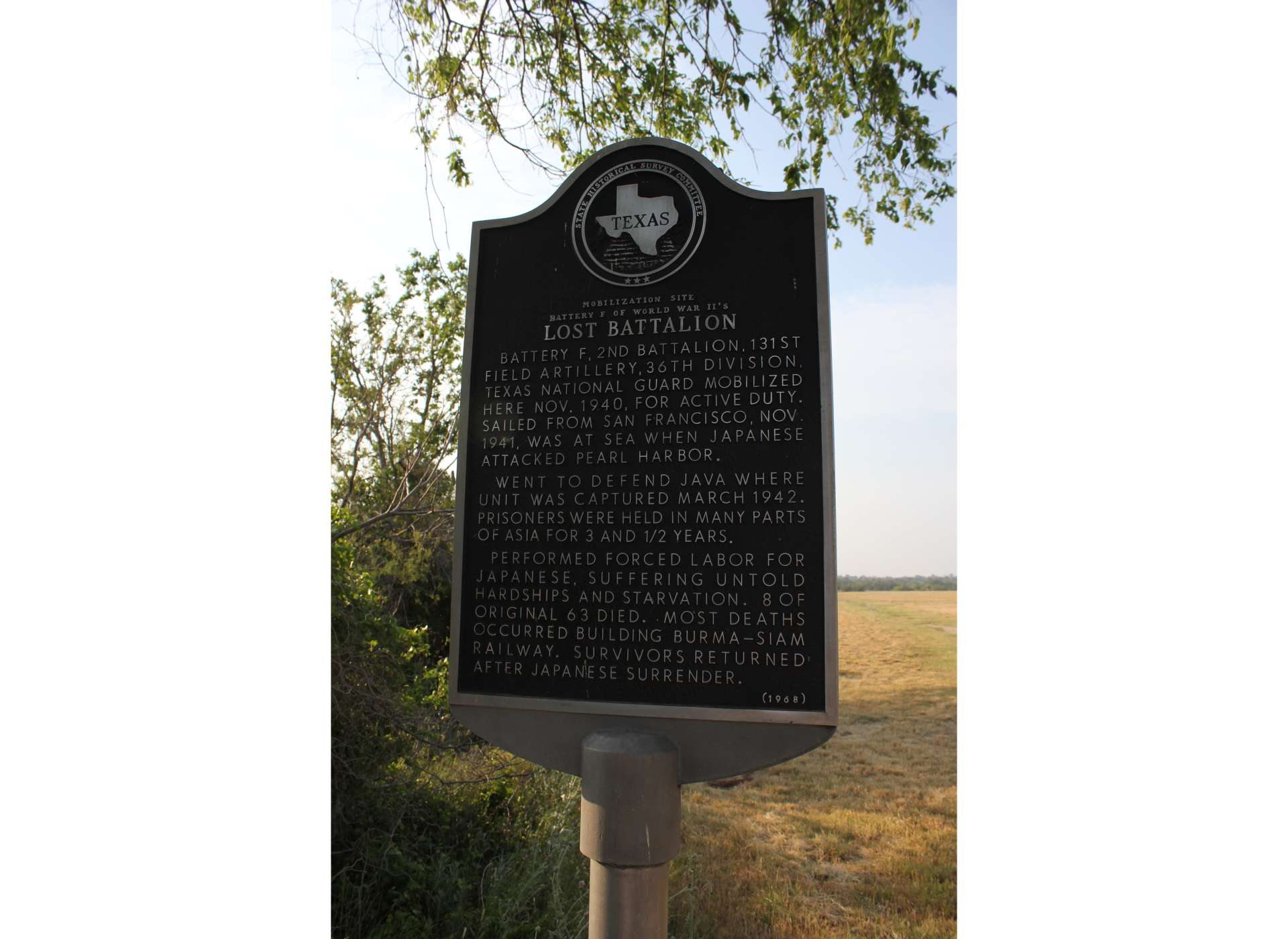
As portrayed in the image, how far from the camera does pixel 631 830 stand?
8.27ft

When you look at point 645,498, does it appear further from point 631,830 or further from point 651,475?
point 631,830

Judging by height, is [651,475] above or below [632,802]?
above

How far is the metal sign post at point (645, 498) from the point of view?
8.48ft

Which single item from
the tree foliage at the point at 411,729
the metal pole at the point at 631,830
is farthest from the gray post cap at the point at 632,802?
the tree foliage at the point at 411,729

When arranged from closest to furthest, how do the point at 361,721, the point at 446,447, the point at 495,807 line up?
the point at 361,721
the point at 495,807
the point at 446,447

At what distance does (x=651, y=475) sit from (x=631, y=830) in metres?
1.21

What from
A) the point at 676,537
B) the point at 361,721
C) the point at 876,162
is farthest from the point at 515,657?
the point at 876,162

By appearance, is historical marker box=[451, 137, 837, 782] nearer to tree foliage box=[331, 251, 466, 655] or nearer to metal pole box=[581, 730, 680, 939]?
metal pole box=[581, 730, 680, 939]

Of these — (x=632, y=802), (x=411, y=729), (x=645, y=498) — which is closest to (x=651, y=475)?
(x=645, y=498)

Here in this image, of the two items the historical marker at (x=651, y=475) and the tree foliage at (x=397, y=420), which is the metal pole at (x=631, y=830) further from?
the tree foliage at (x=397, y=420)

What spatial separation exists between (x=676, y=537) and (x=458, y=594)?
2.93 ft

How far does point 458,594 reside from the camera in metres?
2.93

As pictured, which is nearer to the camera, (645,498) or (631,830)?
(631,830)

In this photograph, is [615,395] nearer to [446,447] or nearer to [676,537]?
[676,537]
